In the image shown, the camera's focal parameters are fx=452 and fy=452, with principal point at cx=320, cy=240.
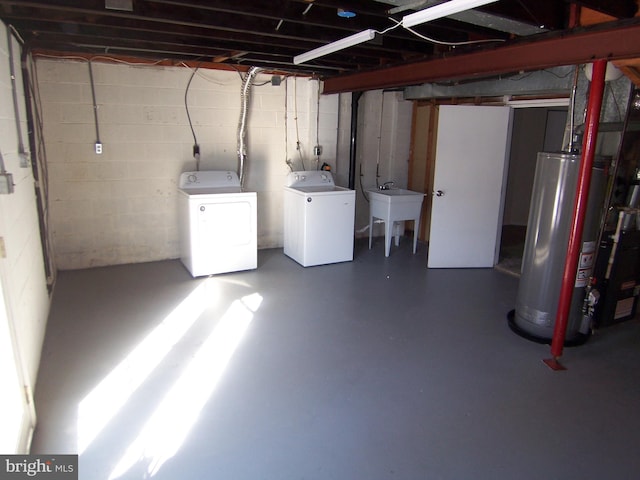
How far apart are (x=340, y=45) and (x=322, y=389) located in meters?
→ 2.35

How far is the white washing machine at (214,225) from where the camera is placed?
4.43 meters

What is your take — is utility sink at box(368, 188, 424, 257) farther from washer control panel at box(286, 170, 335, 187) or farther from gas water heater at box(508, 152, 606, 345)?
gas water heater at box(508, 152, 606, 345)

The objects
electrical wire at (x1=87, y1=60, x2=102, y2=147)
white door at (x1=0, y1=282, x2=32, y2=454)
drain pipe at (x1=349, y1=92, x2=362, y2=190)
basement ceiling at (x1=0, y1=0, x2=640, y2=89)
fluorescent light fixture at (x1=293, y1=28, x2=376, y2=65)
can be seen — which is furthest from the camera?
drain pipe at (x1=349, y1=92, x2=362, y2=190)

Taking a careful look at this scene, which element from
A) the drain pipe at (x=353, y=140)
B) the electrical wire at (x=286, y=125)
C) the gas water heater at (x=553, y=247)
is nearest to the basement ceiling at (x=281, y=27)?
the electrical wire at (x=286, y=125)

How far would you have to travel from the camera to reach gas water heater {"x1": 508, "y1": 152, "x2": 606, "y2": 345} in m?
3.08

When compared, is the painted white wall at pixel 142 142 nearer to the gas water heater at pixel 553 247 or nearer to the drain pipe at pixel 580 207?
the gas water heater at pixel 553 247

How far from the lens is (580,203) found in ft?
9.34

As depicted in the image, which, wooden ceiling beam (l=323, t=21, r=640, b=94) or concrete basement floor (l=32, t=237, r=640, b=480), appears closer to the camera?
concrete basement floor (l=32, t=237, r=640, b=480)

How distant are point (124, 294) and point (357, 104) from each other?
11.3ft

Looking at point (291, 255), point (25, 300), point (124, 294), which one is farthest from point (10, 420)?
Result: point (291, 255)

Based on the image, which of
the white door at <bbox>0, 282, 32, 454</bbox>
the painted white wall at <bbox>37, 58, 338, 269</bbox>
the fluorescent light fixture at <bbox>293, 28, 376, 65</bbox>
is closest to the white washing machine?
the painted white wall at <bbox>37, 58, 338, 269</bbox>

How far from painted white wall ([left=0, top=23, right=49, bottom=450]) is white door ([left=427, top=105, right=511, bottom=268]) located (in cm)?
370

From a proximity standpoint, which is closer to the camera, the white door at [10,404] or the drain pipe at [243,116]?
the white door at [10,404]

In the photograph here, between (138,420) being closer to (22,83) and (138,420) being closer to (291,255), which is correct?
(22,83)
